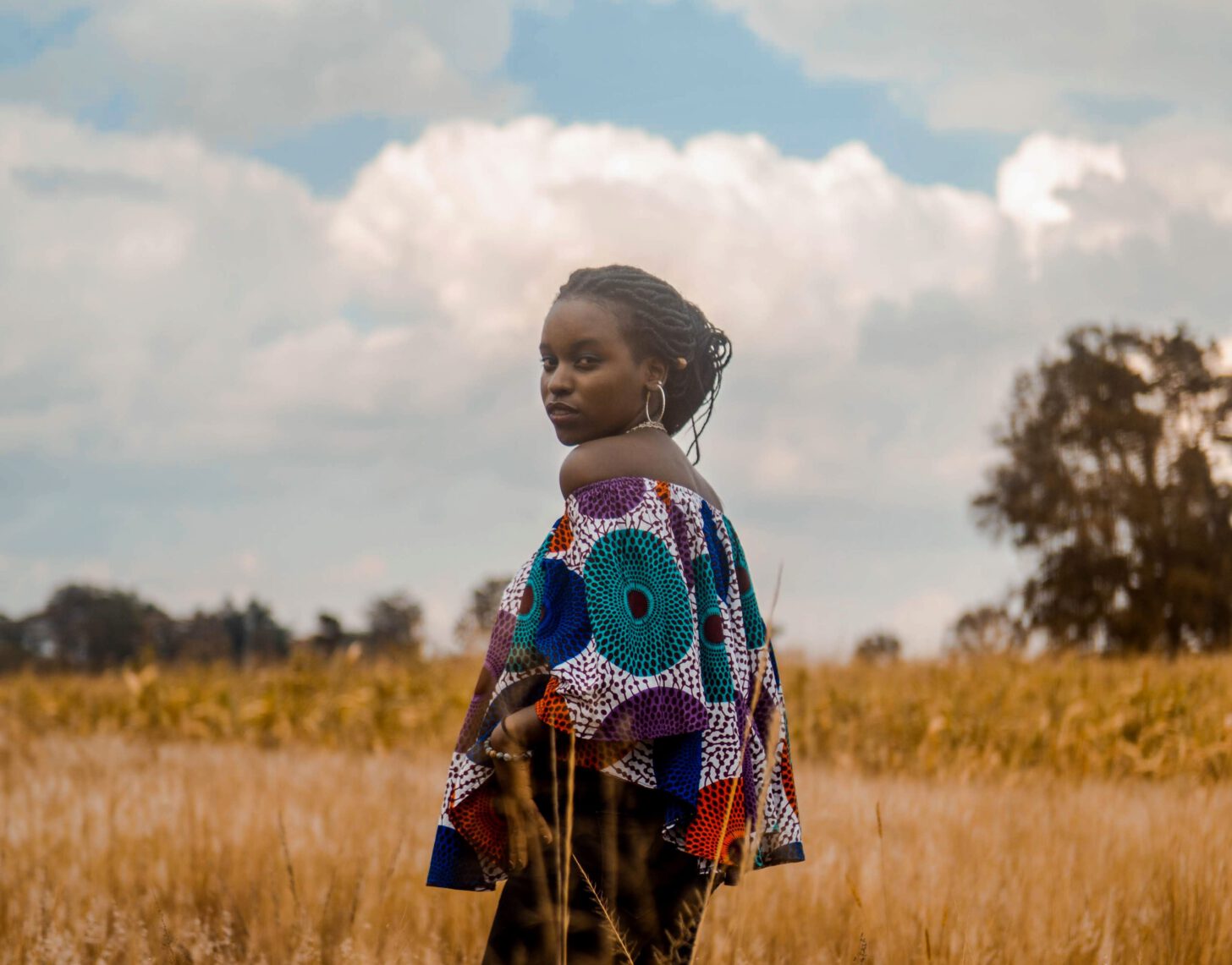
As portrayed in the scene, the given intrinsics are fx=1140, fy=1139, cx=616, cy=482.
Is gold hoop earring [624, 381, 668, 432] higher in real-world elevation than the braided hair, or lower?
lower

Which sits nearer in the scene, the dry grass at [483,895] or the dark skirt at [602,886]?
the dark skirt at [602,886]

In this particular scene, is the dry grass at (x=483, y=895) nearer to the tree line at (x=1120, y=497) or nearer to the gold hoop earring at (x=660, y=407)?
the gold hoop earring at (x=660, y=407)

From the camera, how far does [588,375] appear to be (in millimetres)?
2441

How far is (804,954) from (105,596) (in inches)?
752

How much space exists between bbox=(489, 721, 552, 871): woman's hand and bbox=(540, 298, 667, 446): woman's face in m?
0.66

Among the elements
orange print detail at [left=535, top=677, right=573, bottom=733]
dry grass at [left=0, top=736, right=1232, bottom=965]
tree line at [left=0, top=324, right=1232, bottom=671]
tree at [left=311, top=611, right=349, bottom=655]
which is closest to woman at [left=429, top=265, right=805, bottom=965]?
orange print detail at [left=535, top=677, right=573, bottom=733]

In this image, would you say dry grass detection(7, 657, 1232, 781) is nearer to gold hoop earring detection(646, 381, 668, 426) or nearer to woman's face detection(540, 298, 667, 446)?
gold hoop earring detection(646, 381, 668, 426)

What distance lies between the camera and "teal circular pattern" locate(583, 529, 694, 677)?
2.26 metres

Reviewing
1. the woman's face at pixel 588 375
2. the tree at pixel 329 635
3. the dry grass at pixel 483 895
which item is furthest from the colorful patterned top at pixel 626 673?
the tree at pixel 329 635

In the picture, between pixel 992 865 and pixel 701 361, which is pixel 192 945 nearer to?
pixel 701 361

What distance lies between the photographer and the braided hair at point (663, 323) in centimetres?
253

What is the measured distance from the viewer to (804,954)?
3516 mm

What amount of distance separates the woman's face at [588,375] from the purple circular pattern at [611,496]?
0.52ft

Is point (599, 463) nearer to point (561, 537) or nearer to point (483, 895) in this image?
point (561, 537)
